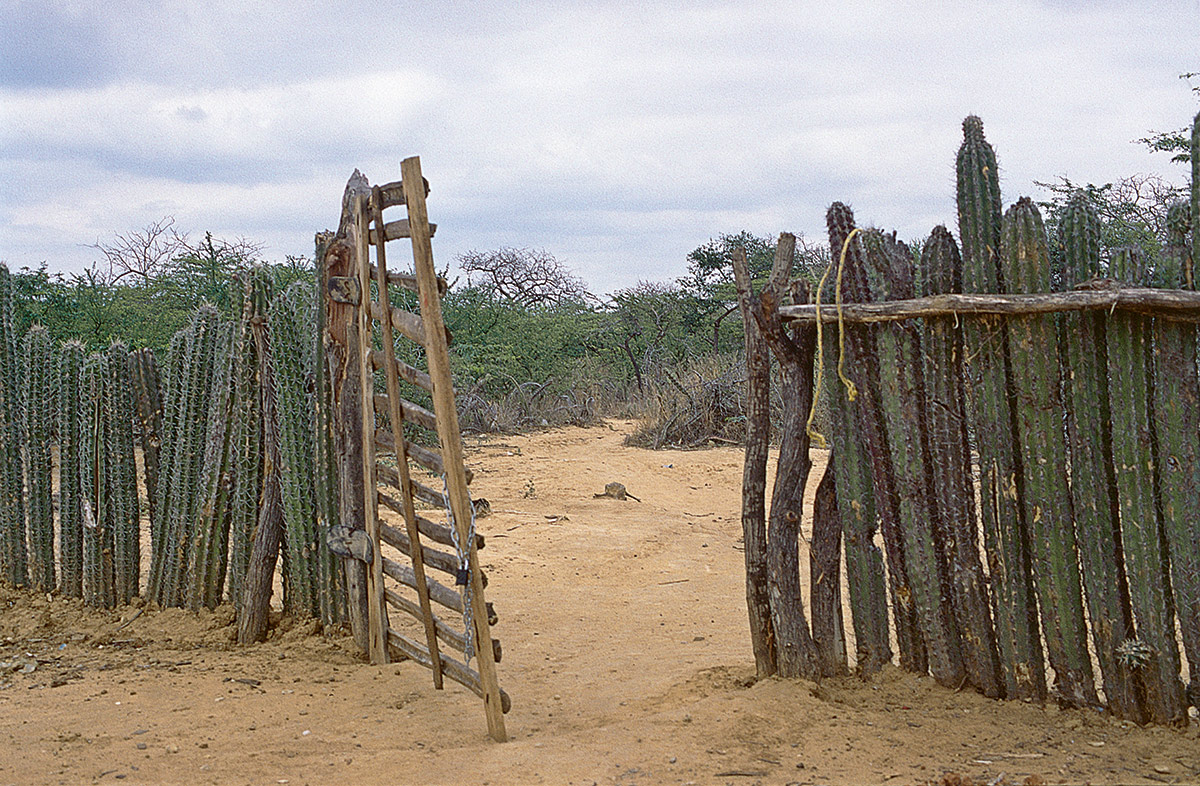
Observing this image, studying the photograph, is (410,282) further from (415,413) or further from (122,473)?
(122,473)

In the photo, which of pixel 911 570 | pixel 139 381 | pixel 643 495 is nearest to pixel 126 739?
pixel 139 381

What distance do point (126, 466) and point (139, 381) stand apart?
0.55m

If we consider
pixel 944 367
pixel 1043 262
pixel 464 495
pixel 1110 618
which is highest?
pixel 1043 262

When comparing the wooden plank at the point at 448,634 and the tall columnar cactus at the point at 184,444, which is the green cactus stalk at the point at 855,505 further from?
the tall columnar cactus at the point at 184,444

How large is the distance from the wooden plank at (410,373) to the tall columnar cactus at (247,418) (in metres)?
1.18

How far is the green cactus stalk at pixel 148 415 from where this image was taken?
596 cm

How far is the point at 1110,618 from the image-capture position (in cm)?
359

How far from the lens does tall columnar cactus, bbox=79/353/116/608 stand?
6.05 meters

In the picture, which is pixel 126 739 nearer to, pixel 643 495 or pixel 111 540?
pixel 111 540

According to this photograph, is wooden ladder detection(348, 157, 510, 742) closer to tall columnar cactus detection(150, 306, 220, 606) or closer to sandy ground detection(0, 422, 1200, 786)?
sandy ground detection(0, 422, 1200, 786)

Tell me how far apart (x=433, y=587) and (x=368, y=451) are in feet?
2.57

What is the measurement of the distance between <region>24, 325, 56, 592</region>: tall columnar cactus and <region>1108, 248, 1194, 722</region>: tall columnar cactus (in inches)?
248

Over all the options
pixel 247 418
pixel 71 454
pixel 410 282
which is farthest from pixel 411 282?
pixel 71 454

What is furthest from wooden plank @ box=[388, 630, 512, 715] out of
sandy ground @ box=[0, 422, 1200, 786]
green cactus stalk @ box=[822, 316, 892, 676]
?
green cactus stalk @ box=[822, 316, 892, 676]
